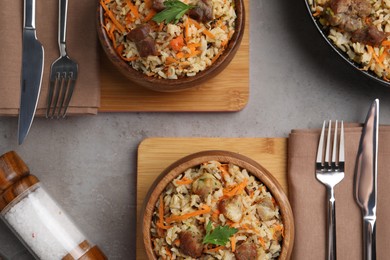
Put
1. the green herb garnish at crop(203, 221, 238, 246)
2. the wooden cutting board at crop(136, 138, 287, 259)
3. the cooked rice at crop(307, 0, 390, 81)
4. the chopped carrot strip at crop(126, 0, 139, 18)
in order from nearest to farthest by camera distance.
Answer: the green herb garnish at crop(203, 221, 238, 246) < the chopped carrot strip at crop(126, 0, 139, 18) < the cooked rice at crop(307, 0, 390, 81) < the wooden cutting board at crop(136, 138, 287, 259)

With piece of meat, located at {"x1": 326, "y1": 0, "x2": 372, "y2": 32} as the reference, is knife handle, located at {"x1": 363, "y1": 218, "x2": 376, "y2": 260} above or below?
below

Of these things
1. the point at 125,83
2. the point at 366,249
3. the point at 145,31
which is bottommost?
the point at 366,249

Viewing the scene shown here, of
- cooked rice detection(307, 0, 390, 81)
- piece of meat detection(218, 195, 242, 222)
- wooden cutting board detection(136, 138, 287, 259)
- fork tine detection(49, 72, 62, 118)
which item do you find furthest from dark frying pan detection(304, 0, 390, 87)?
fork tine detection(49, 72, 62, 118)

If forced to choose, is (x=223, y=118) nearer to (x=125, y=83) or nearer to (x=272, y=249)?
(x=125, y=83)

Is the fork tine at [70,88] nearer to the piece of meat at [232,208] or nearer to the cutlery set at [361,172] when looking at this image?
the piece of meat at [232,208]

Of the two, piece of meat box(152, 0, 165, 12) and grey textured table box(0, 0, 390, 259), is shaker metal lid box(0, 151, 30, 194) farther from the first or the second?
piece of meat box(152, 0, 165, 12)

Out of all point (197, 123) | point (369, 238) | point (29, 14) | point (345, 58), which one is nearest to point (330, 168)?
point (369, 238)

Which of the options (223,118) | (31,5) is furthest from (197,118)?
(31,5)
